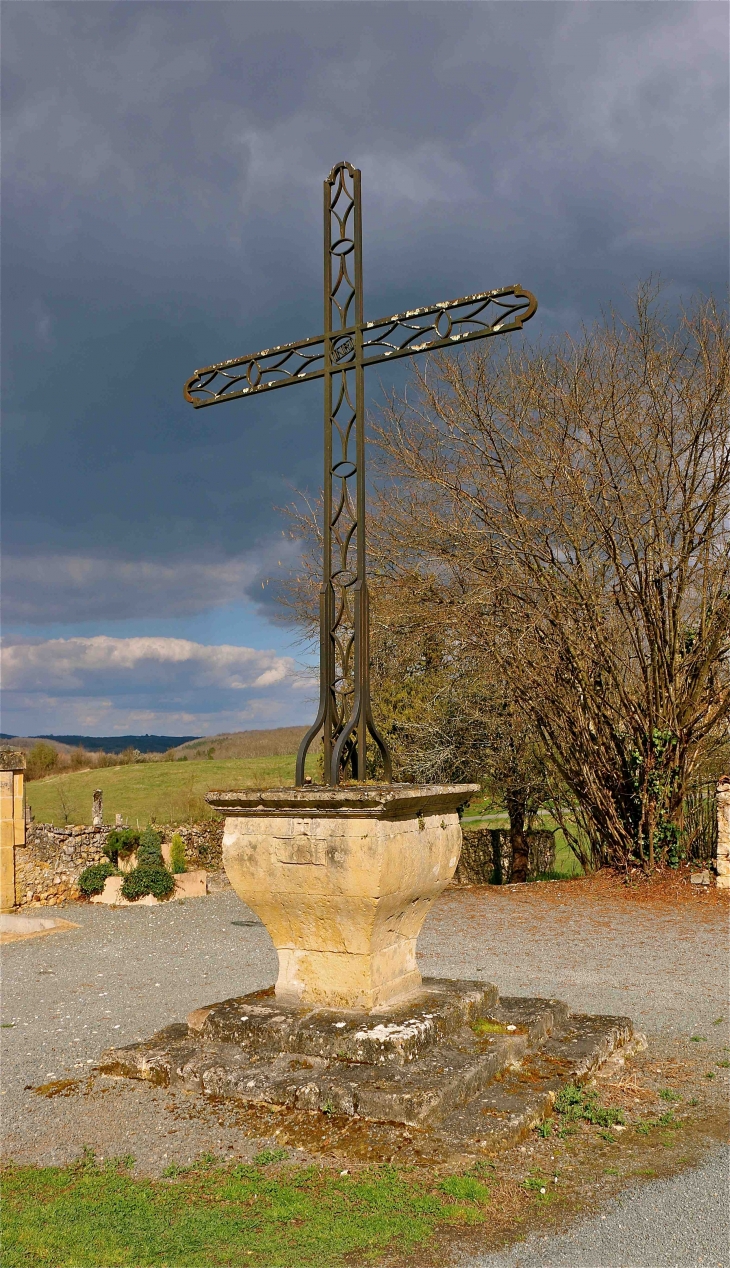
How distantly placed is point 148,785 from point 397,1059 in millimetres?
24102

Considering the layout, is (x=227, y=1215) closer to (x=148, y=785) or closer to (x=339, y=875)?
(x=339, y=875)

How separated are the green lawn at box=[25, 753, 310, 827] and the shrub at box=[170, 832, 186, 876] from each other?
4043 millimetres

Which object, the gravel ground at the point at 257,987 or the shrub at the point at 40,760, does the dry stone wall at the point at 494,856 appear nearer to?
the gravel ground at the point at 257,987

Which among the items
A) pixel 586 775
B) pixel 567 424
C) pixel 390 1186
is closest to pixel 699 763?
pixel 586 775

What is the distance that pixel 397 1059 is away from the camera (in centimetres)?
393

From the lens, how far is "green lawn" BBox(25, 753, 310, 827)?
803 inches

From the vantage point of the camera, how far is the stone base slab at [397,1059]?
3717mm

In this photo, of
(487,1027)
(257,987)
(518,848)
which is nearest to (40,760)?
(518,848)

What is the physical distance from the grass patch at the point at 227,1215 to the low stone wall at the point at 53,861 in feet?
28.2

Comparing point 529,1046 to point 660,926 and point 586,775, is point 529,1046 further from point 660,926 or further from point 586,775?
point 586,775

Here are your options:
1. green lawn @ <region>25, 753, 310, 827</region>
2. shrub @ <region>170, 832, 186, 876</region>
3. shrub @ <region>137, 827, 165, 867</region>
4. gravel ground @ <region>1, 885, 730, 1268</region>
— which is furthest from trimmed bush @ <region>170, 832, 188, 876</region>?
green lawn @ <region>25, 753, 310, 827</region>

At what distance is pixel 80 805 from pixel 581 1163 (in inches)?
834

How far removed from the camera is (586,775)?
40.2ft

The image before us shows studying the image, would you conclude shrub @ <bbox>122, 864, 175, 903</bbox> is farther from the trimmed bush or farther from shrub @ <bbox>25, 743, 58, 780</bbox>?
shrub @ <bbox>25, 743, 58, 780</bbox>
